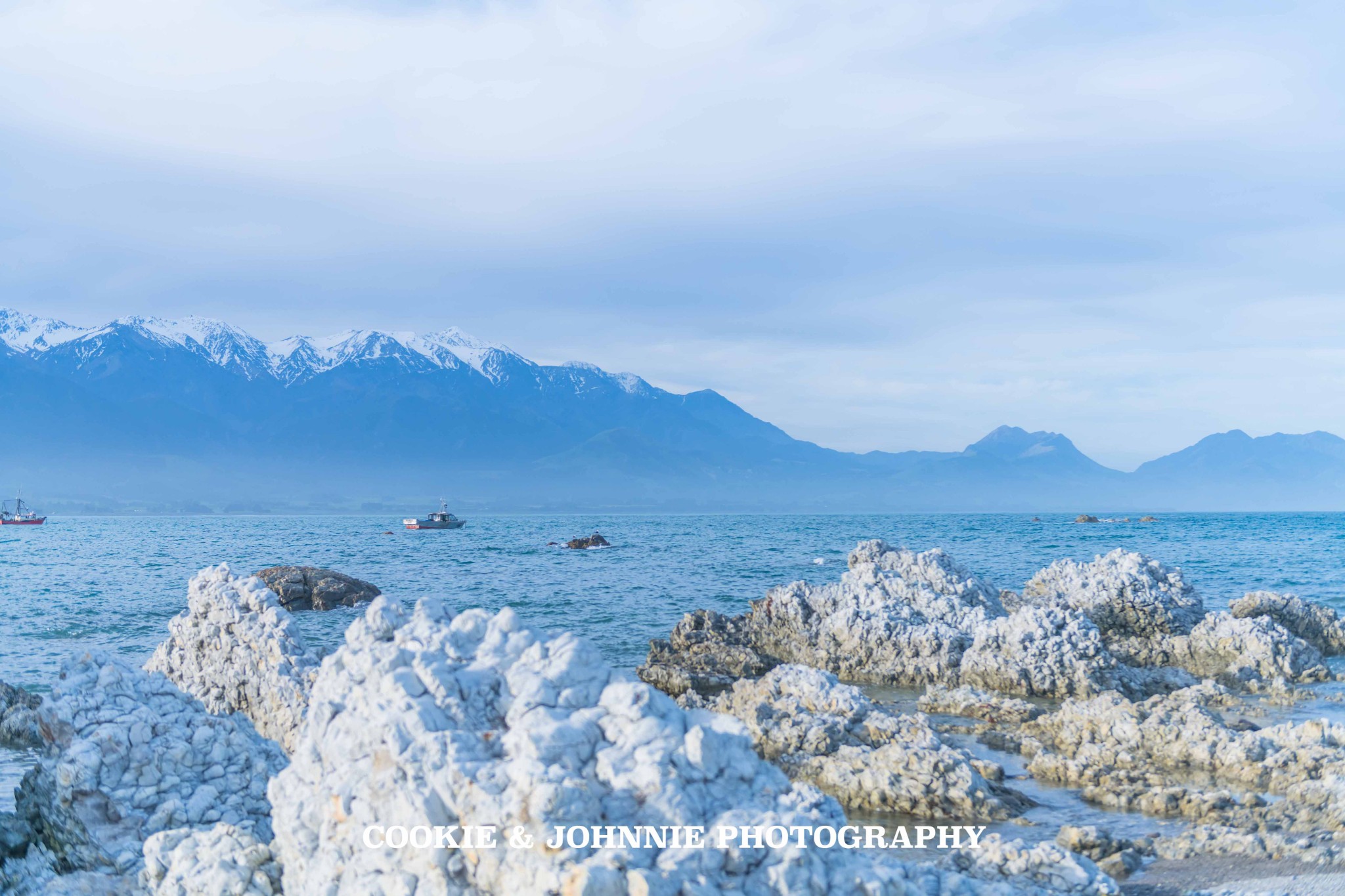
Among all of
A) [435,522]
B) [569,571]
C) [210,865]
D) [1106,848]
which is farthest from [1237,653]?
[435,522]

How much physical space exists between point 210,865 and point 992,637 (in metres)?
15.5

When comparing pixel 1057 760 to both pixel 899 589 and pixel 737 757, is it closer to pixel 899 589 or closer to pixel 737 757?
pixel 737 757

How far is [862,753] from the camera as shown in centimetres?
1099

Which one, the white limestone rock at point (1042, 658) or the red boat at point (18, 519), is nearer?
Answer: the white limestone rock at point (1042, 658)

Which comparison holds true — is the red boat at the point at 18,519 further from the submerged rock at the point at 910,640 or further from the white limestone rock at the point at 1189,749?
the white limestone rock at the point at 1189,749

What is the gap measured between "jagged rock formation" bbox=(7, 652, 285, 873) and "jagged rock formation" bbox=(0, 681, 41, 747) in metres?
5.41

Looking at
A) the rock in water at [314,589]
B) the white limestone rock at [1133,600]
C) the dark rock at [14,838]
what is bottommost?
the rock in water at [314,589]

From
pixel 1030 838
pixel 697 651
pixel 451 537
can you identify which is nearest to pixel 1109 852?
pixel 1030 838

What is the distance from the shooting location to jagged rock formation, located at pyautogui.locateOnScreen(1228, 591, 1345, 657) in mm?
21469

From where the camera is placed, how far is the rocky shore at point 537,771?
4602mm

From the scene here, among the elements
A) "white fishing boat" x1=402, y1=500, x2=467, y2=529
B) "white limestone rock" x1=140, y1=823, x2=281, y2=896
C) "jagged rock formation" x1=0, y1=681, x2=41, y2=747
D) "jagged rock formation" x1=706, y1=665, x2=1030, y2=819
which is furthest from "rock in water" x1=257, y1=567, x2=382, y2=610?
"white fishing boat" x1=402, y1=500, x2=467, y2=529

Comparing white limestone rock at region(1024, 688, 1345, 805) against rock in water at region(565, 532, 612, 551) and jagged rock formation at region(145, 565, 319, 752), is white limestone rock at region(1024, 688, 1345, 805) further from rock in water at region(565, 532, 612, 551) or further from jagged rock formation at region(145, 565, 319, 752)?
rock in water at region(565, 532, 612, 551)

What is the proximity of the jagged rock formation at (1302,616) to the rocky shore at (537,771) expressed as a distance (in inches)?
330

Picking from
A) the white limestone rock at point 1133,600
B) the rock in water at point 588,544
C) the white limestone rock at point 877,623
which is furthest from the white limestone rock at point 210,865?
the rock in water at point 588,544
